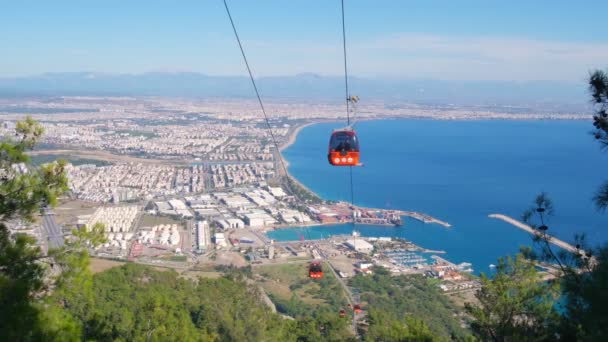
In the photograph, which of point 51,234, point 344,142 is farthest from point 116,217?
point 344,142

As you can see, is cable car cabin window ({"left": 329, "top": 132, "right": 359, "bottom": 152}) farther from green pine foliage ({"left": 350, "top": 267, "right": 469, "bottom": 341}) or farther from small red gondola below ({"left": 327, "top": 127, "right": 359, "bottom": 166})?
green pine foliage ({"left": 350, "top": 267, "right": 469, "bottom": 341})

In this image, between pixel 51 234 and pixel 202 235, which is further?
pixel 202 235

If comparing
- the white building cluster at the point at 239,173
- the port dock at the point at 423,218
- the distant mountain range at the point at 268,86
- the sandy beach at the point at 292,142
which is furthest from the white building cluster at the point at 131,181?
the distant mountain range at the point at 268,86

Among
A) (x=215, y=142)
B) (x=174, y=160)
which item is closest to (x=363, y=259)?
(x=174, y=160)

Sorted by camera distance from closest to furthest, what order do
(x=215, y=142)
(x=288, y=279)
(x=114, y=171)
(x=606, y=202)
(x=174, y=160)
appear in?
(x=606, y=202) → (x=288, y=279) → (x=114, y=171) → (x=174, y=160) → (x=215, y=142)

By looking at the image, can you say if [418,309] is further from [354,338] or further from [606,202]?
[606,202]

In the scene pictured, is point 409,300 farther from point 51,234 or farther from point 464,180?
point 464,180

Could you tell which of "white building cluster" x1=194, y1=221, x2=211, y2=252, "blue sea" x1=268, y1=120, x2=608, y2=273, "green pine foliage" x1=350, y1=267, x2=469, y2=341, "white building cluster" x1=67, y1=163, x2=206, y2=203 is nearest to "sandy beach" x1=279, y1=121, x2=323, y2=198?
"blue sea" x1=268, y1=120, x2=608, y2=273
